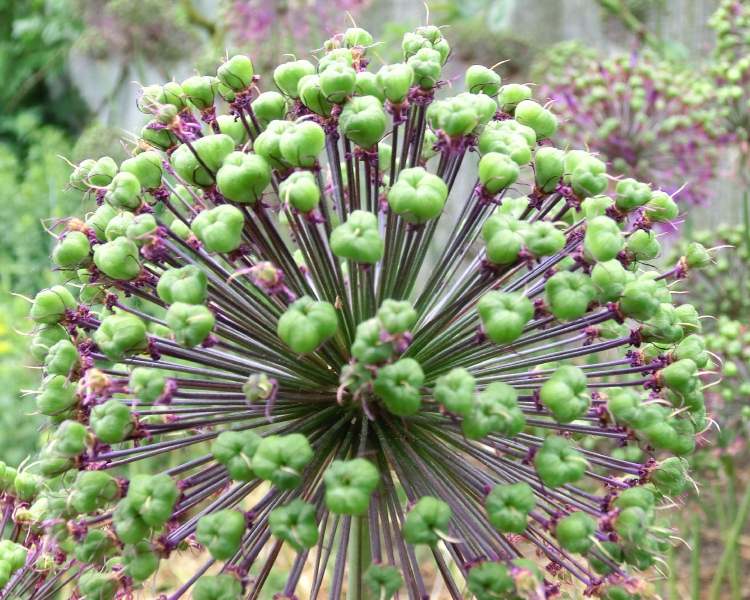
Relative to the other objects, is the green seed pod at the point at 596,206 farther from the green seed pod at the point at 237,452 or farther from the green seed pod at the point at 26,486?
the green seed pod at the point at 26,486

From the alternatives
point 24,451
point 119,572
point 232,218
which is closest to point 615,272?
point 232,218

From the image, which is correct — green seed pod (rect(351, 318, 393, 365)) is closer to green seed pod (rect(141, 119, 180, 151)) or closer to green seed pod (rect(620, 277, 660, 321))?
green seed pod (rect(620, 277, 660, 321))

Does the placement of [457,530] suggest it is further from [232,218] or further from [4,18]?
[4,18]

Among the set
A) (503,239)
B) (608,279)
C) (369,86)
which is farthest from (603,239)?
(369,86)

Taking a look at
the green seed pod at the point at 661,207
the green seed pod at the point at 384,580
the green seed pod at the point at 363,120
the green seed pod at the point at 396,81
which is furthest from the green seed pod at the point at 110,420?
the green seed pod at the point at 661,207

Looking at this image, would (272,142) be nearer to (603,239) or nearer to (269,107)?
(269,107)

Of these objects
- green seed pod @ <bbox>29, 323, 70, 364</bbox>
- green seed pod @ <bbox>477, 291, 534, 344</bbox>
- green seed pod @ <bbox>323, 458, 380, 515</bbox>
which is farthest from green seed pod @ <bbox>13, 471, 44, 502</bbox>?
green seed pod @ <bbox>477, 291, 534, 344</bbox>
